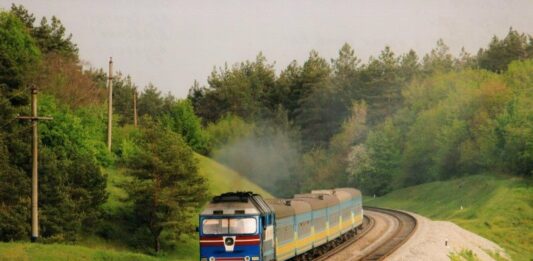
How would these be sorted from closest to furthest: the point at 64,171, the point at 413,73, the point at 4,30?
the point at 64,171 → the point at 4,30 → the point at 413,73

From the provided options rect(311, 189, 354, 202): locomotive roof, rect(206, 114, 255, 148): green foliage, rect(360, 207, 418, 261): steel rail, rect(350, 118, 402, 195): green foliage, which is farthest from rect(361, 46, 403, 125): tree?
rect(311, 189, 354, 202): locomotive roof

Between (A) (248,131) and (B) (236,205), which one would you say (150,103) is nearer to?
(A) (248,131)

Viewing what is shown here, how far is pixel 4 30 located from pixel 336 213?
3701cm

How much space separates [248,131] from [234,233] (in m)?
82.3

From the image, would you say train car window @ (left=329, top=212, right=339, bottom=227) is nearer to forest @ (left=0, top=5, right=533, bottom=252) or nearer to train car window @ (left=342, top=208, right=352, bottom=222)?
train car window @ (left=342, top=208, right=352, bottom=222)

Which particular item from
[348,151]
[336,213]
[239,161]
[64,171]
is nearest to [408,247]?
[336,213]

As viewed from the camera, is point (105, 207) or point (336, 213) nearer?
point (336, 213)

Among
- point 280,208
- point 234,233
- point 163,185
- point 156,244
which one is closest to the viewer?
point 234,233

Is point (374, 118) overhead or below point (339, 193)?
overhead

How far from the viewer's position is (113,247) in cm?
5288

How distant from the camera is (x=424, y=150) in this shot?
362ft

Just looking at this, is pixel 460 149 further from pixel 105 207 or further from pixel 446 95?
pixel 105 207

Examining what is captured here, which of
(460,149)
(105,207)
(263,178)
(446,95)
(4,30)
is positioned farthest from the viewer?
(446,95)

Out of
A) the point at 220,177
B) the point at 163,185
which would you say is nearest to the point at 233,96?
the point at 220,177
